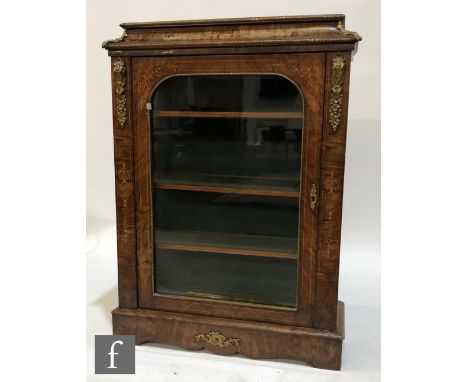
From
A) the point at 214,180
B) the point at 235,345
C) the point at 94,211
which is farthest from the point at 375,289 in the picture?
the point at 94,211

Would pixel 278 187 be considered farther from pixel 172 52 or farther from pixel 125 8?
pixel 125 8

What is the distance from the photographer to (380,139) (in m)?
2.15

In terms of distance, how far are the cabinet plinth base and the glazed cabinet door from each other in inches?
1.4

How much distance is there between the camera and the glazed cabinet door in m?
1.47

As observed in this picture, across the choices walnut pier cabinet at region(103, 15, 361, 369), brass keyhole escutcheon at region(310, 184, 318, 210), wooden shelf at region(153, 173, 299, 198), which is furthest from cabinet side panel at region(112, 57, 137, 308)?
brass keyhole escutcheon at region(310, 184, 318, 210)

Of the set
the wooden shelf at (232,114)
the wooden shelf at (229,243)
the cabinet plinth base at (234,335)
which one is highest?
the wooden shelf at (232,114)

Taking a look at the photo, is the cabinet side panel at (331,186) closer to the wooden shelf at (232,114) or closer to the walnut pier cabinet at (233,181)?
the walnut pier cabinet at (233,181)

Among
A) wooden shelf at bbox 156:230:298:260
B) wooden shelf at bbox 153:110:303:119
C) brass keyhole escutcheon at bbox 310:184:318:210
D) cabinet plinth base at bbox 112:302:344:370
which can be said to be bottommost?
cabinet plinth base at bbox 112:302:344:370

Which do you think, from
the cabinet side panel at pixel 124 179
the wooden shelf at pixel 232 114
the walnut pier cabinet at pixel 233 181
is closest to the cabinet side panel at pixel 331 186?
the walnut pier cabinet at pixel 233 181

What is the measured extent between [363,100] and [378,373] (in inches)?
46.2

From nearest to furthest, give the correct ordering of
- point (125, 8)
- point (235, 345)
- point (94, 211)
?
point (235, 345), point (125, 8), point (94, 211)

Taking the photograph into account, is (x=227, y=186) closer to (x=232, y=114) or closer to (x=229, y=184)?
(x=229, y=184)

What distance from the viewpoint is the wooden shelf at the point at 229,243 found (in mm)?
1577

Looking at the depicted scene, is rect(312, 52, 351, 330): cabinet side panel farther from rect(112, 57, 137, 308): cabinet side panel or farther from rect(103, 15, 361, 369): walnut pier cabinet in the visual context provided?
rect(112, 57, 137, 308): cabinet side panel
